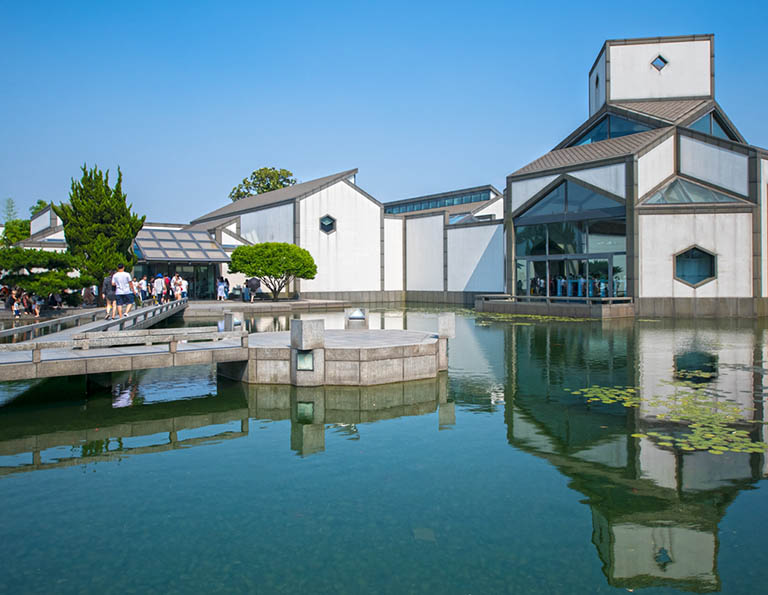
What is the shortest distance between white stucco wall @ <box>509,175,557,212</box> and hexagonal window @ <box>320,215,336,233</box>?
16.1 meters

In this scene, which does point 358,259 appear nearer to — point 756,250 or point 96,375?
point 756,250

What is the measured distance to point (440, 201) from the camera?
253 ft

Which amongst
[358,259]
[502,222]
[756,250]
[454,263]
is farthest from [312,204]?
[756,250]

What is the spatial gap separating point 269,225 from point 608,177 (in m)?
27.9

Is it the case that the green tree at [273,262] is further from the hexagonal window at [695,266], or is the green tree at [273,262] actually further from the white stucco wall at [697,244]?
the hexagonal window at [695,266]

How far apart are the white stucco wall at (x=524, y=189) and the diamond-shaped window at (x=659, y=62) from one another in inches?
400

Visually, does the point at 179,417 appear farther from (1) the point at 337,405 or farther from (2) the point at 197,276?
(2) the point at 197,276

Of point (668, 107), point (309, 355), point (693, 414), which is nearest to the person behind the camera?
point (693, 414)

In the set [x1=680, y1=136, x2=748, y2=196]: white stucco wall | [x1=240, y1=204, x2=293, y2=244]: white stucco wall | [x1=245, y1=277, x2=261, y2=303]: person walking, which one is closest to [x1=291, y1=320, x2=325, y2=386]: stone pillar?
[x1=680, y1=136, x2=748, y2=196]: white stucco wall

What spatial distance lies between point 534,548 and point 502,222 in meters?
38.9

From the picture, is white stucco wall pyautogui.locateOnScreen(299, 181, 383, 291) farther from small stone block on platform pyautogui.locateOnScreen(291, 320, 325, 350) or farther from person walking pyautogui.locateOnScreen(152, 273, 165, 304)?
small stone block on platform pyautogui.locateOnScreen(291, 320, 325, 350)

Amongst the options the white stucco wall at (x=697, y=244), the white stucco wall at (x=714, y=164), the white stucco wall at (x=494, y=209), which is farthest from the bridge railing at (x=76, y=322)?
the white stucco wall at (x=494, y=209)

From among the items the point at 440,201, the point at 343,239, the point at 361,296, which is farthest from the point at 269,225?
the point at 440,201

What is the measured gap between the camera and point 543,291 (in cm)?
3816
